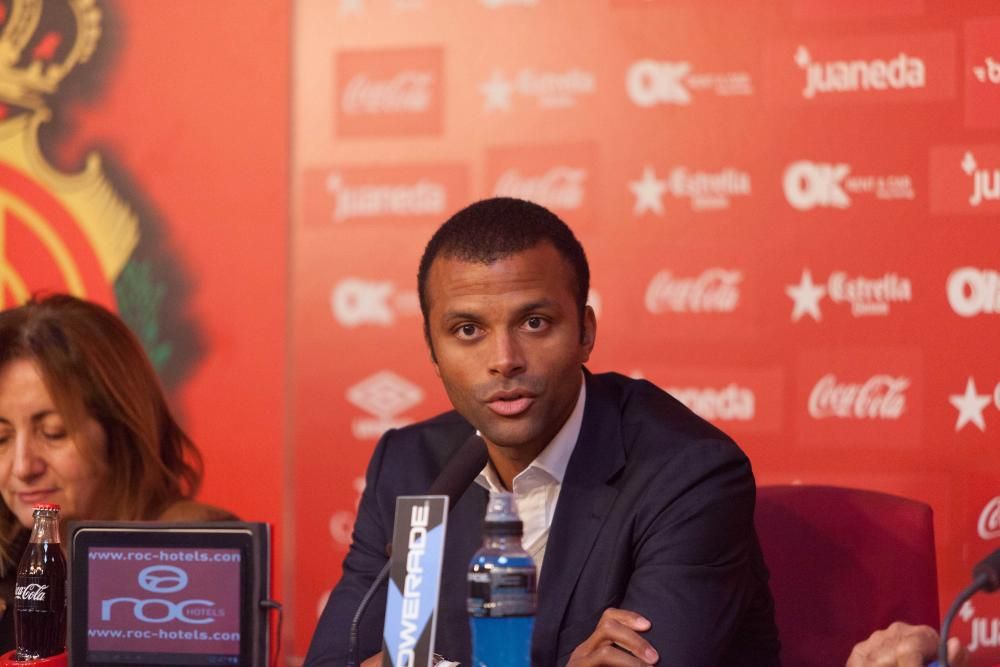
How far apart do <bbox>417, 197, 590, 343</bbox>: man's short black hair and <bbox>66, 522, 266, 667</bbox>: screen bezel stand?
0.69 m

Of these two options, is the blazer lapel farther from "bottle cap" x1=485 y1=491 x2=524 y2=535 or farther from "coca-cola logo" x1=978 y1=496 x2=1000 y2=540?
"coca-cola logo" x1=978 y1=496 x2=1000 y2=540

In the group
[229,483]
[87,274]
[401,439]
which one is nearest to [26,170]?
[87,274]

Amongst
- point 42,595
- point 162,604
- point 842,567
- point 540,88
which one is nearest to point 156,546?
point 162,604

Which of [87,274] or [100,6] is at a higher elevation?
[100,6]

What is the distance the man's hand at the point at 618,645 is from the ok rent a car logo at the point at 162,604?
21.0 inches

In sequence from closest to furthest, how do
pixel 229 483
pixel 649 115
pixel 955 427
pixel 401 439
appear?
pixel 401 439 → pixel 955 427 → pixel 649 115 → pixel 229 483

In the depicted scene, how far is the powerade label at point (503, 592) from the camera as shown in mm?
1618

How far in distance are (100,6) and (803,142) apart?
2.33 m

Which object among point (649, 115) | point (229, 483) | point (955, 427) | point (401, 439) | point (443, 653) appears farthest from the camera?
point (229, 483)

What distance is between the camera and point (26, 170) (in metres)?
4.32

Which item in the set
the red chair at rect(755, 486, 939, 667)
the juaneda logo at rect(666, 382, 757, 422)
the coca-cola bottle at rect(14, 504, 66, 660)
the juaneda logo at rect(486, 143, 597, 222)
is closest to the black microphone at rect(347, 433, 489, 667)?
the coca-cola bottle at rect(14, 504, 66, 660)

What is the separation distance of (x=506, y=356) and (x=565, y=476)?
29 cm

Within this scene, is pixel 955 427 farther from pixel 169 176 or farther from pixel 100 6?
pixel 100 6

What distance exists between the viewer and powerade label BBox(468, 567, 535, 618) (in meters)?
1.62
